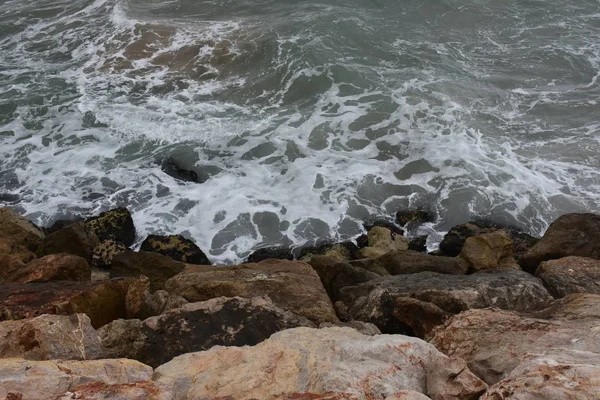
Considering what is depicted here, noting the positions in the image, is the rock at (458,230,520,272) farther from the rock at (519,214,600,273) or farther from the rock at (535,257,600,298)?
the rock at (535,257,600,298)

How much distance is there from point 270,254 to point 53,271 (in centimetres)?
428

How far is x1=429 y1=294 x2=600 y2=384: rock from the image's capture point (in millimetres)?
4918

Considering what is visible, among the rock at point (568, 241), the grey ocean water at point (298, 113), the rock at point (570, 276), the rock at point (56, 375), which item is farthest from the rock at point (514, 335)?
the grey ocean water at point (298, 113)

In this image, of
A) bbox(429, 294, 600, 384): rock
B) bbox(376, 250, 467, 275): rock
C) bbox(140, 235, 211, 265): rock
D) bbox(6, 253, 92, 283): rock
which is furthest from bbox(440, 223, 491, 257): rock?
bbox(6, 253, 92, 283): rock

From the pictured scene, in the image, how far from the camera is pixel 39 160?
13.7 metres

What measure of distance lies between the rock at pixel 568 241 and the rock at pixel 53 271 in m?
7.53

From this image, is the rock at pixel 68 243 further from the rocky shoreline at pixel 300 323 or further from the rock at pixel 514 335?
the rock at pixel 514 335

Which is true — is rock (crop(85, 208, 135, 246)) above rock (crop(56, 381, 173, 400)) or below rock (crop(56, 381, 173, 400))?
below

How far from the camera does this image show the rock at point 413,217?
39.4ft

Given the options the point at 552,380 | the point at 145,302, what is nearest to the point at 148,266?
the point at 145,302

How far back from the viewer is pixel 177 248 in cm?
1063

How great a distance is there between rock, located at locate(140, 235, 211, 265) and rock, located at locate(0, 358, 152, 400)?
Answer: 5649 millimetres

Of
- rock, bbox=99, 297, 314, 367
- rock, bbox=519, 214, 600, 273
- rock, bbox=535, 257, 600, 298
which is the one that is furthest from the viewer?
rock, bbox=519, 214, 600, 273

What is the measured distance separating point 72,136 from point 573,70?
14912 mm
